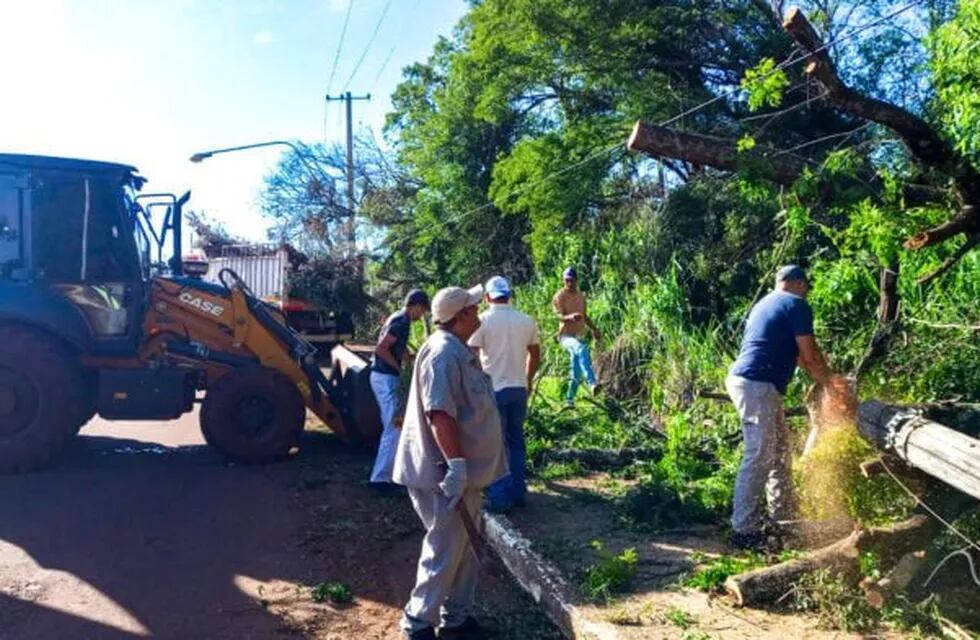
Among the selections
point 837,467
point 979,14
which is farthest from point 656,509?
point 979,14

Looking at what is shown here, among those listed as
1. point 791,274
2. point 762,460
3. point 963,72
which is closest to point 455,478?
point 762,460

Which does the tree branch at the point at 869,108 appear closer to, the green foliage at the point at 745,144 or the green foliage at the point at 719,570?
the green foliage at the point at 745,144

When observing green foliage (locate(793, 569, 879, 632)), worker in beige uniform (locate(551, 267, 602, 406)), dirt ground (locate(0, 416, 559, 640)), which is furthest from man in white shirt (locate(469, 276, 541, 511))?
worker in beige uniform (locate(551, 267, 602, 406))

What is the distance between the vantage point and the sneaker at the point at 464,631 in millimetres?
4695

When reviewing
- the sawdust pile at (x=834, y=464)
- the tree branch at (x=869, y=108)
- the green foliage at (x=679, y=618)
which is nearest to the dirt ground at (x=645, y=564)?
the green foliage at (x=679, y=618)

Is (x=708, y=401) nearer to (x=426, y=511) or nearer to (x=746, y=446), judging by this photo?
(x=746, y=446)

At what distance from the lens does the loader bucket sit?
29.3 feet

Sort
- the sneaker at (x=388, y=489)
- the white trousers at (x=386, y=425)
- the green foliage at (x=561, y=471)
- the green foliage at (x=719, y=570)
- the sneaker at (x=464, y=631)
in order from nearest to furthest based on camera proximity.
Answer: the sneaker at (x=464, y=631) → the green foliage at (x=719, y=570) → the white trousers at (x=386, y=425) → the sneaker at (x=388, y=489) → the green foliage at (x=561, y=471)

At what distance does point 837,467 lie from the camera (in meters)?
5.41

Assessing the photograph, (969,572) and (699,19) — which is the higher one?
(699,19)

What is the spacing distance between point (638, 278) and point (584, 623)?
8756 mm

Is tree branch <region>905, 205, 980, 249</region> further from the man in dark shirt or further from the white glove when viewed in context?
the man in dark shirt

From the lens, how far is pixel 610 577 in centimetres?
511

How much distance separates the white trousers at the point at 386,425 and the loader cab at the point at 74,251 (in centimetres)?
276
